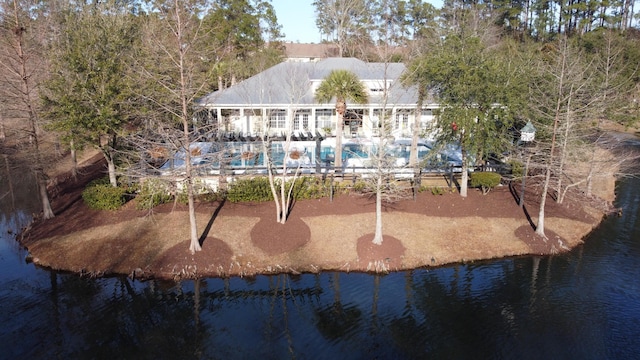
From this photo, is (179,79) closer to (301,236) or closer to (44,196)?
(44,196)

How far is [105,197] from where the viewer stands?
74.3ft

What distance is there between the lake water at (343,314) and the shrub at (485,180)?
557cm

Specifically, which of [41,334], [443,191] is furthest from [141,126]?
[443,191]

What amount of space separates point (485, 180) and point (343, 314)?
1320 cm

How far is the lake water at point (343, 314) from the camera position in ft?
46.1

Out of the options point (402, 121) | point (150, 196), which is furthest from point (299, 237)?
point (402, 121)

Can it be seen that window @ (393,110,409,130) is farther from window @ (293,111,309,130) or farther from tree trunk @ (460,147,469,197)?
tree trunk @ (460,147,469,197)

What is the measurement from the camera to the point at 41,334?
578 inches

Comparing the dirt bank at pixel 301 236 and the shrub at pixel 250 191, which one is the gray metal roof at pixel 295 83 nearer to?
the shrub at pixel 250 191

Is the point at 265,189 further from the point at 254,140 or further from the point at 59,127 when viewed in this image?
the point at 59,127

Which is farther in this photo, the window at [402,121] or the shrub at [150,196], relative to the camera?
the window at [402,121]

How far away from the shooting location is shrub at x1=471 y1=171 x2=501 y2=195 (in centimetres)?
2483

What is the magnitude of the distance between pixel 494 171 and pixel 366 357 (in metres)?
17.3

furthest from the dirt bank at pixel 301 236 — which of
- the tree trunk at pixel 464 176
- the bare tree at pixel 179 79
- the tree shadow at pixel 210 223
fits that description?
the bare tree at pixel 179 79
